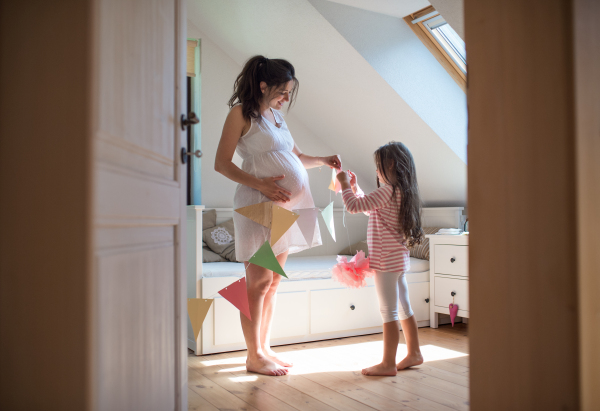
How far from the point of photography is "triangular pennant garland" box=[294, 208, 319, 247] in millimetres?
1917

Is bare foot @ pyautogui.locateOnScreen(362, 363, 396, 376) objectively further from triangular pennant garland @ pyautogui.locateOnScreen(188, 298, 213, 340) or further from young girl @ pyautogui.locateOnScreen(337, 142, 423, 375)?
triangular pennant garland @ pyautogui.locateOnScreen(188, 298, 213, 340)

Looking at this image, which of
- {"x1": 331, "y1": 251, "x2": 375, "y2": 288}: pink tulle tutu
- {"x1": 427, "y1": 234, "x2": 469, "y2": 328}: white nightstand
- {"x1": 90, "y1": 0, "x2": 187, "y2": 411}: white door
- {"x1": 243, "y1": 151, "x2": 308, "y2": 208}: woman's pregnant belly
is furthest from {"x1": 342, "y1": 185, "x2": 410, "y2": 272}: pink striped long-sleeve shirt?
{"x1": 90, "y1": 0, "x2": 187, "y2": 411}: white door

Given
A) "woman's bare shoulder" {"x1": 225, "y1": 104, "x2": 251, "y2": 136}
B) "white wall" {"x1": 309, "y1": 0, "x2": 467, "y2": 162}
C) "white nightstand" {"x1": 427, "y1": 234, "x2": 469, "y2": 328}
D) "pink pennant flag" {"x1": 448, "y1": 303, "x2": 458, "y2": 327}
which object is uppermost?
"white wall" {"x1": 309, "y1": 0, "x2": 467, "y2": 162}

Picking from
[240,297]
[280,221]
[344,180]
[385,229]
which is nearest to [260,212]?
[280,221]

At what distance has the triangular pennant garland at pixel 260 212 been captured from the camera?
178 centimetres

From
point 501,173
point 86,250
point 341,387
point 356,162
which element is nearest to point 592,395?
point 501,173

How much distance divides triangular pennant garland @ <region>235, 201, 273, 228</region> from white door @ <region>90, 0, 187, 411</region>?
56cm

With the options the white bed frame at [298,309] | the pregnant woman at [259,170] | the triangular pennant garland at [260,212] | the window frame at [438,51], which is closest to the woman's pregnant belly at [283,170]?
the pregnant woman at [259,170]

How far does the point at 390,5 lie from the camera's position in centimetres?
252

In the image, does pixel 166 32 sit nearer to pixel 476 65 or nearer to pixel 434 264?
pixel 476 65

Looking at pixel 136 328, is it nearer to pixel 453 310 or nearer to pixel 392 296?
pixel 392 296

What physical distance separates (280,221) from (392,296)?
1.91ft

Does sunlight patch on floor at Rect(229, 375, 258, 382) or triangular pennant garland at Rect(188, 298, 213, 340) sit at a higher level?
triangular pennant garland at Rect(188, 298, 213, 340)

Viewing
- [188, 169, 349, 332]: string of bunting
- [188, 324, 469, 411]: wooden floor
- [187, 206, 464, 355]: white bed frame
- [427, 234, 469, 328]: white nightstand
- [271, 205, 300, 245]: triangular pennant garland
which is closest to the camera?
[188, 324, 469, 411]: wooden floor
